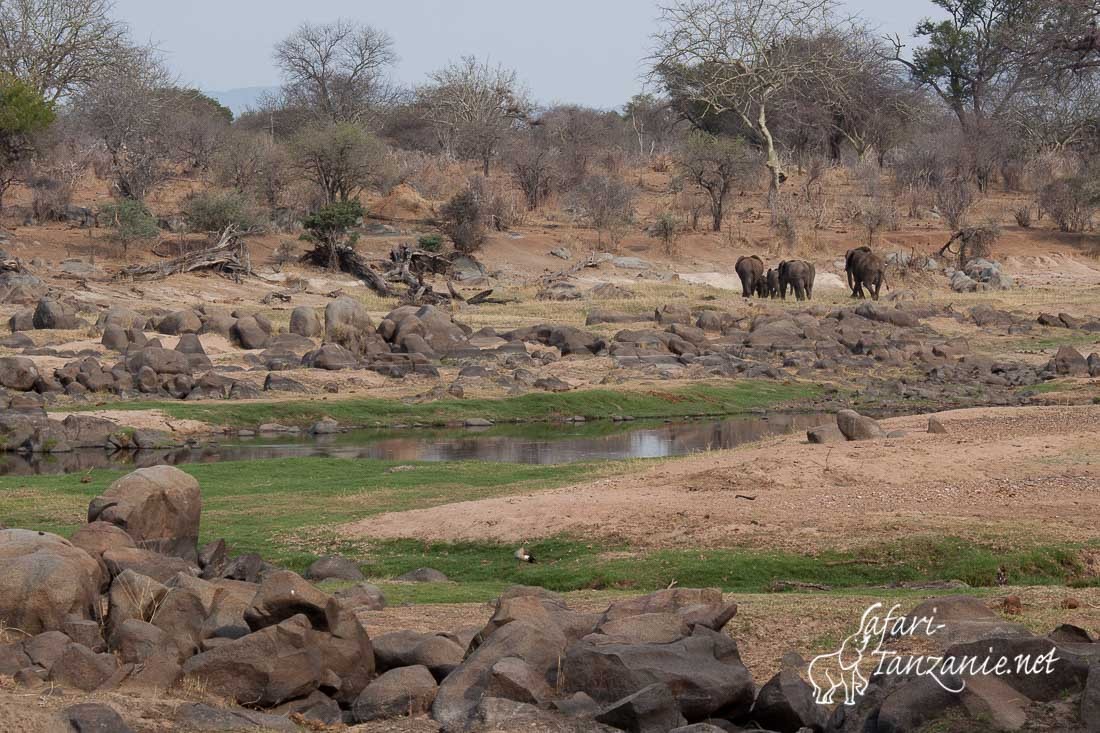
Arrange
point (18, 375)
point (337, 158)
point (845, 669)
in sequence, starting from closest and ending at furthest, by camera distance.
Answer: point (845, 669) < point (18, 375) < point (337, 158)

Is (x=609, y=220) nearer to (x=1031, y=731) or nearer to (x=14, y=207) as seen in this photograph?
(x=14, y=207)

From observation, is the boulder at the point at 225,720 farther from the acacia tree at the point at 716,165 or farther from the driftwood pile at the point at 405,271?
the acacia tree at the point at 716,165

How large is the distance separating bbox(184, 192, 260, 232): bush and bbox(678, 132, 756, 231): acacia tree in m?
18.9

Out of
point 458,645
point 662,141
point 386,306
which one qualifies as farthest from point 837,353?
point 662,141

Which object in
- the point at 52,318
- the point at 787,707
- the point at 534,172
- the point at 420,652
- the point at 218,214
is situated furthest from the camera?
the point at 534,172

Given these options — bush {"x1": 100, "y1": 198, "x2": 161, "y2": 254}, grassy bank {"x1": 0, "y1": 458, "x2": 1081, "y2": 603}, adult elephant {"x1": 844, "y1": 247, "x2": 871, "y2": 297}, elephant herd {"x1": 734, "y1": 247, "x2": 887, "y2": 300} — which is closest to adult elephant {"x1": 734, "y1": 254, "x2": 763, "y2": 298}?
elephant herd {"x1": 734, "y1": 247, "x2": 887, "y2": 300}

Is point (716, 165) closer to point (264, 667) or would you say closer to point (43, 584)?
point (43, 584)

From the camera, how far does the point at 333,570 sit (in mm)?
12281

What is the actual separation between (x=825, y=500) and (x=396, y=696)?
7.62 m

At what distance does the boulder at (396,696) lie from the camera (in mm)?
7250

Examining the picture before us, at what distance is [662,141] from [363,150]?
27955mm

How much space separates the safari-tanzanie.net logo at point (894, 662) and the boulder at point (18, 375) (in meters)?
21.3

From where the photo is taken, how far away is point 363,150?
51.5 meters

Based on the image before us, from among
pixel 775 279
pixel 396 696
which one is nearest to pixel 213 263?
pixel 775 279
